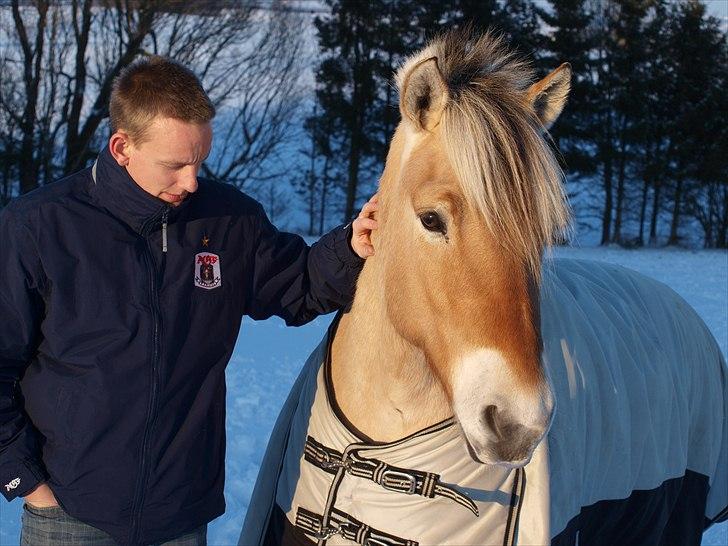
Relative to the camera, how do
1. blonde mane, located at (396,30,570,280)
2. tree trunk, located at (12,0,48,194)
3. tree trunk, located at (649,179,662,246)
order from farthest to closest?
tree trunk, located at (649,179,662,246)
tree trunk, located at (12,0,48,194)
blonde mane, located at (396,30,570,280)

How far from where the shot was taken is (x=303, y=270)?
8.40 ft

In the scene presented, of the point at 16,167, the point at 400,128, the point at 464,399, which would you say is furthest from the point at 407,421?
the point at 16,167

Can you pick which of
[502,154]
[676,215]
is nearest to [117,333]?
[502,154]

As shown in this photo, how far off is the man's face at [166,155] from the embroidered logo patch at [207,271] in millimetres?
203

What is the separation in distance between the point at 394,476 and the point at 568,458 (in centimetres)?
51

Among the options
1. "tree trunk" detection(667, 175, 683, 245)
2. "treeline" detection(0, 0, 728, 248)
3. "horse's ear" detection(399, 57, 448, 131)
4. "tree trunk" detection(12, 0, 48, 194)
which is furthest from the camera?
"tree trunk" detection(667, 175, 683, 245)

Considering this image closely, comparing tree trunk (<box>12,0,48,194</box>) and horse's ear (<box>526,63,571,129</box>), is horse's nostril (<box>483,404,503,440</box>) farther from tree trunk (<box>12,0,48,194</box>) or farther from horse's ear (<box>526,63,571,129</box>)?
tree trunk (<box>12,0,48,194</box>)

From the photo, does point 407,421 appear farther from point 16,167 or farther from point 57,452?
point 16,167

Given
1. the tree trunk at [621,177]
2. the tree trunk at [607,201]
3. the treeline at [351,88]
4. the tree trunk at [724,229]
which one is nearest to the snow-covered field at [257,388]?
the treeline at [351,88]

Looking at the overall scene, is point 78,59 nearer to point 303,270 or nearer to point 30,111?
point 30,111

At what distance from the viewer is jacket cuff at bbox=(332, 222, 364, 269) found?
2406 mm

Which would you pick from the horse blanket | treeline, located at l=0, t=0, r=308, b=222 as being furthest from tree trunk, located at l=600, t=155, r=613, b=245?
the horse blanket

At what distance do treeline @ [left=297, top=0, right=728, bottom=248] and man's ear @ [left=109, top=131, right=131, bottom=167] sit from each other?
829 inches

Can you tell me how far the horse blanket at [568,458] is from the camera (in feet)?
6.53
